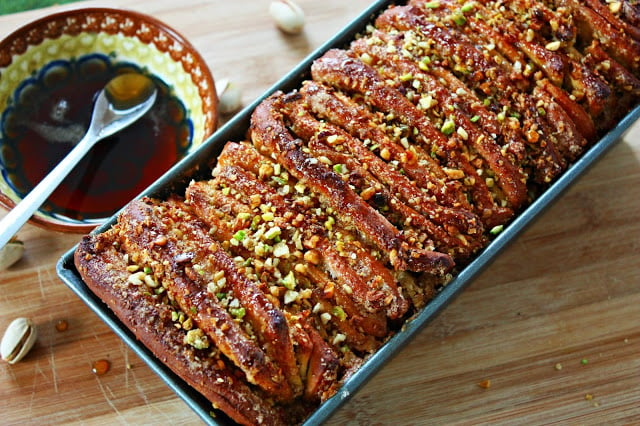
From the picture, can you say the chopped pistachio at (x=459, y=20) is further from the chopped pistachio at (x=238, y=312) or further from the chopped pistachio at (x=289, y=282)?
the chopped pistachio at (x=238, y=312)

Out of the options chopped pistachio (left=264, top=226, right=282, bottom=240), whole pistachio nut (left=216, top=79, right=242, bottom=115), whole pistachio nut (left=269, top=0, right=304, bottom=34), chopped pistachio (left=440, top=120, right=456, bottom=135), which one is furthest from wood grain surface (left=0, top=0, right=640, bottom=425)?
whole pistachio nut (left=269, top=0, right=304, bottom=34)

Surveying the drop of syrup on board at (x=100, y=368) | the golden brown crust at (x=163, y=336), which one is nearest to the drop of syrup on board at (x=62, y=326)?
the drop of syrup on board at (x=100, y=368)

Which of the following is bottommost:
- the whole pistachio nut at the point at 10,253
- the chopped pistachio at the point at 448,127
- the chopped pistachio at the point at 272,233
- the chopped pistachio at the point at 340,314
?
the whole pistachio nut at the point at 10,253

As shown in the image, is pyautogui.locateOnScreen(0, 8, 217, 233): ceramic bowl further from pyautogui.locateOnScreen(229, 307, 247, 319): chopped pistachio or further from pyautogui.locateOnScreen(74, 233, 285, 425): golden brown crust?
pyautogui.locateOnScreen(229, 307, 247, 319): chopped pistachio

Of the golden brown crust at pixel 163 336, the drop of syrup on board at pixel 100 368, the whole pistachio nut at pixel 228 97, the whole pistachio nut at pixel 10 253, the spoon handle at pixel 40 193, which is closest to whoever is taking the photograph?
the golden brown crust at pixel 163 336

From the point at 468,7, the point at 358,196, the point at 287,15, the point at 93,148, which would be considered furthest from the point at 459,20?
the point at 93,148

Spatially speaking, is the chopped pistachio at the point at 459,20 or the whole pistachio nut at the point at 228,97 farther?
the whole pistachio nut at the point at 228,97

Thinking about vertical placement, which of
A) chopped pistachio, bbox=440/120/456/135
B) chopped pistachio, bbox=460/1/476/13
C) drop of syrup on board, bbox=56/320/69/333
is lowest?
drop of syrup on board, bbox=56/320/69/333

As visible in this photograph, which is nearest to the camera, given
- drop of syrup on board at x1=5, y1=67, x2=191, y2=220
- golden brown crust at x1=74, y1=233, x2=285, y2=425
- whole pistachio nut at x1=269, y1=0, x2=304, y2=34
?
golden brown crust at x1=74, y1=233, x2=285, y2=425
